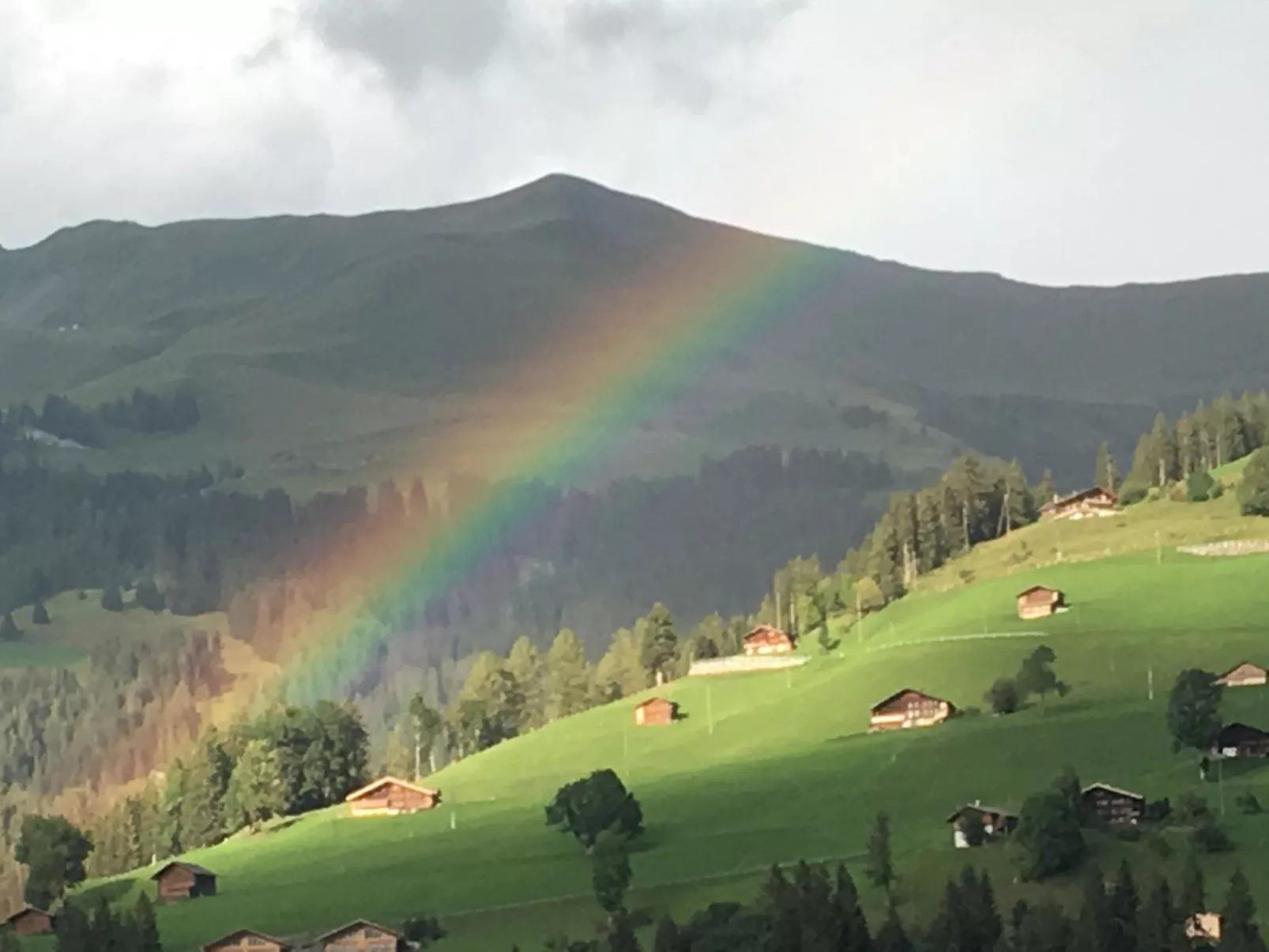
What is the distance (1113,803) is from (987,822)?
6401 millimetres

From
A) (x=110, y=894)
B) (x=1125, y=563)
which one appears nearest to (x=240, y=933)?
(x=110, y=894)

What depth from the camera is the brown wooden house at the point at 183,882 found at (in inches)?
4628

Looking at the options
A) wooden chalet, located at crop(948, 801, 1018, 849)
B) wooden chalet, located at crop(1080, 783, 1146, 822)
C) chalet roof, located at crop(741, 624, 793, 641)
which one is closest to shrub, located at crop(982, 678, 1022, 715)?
wooden chalet, located at crop(1080, 783, 1146, 822)

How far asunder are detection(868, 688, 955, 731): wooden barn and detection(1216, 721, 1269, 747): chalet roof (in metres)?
23.2

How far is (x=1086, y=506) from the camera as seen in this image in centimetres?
19438

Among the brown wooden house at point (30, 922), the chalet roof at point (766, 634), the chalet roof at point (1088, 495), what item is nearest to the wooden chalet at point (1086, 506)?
the chalet roof at point (1088, 495)

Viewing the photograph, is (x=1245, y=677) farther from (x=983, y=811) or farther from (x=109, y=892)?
(x=109, y=892)

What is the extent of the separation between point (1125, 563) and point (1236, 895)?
3562 inches

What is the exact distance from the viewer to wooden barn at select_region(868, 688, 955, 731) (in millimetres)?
129625

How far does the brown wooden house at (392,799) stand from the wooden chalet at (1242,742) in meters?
53.3

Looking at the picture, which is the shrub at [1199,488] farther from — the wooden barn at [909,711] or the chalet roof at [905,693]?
the wooden barn at [909,711]

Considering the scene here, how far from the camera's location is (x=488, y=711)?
17800cm

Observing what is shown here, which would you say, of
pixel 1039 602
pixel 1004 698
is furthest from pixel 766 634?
pixel 1004 698

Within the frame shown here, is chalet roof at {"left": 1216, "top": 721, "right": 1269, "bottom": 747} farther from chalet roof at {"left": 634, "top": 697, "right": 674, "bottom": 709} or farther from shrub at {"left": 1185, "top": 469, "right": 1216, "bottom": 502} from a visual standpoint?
shrub at {"left": 1185, "top": 469, "right": 1216, "bottom": 502}
